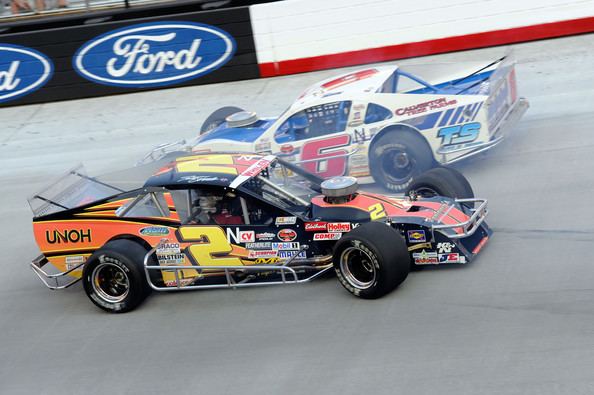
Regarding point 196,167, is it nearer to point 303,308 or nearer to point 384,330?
point 303,308

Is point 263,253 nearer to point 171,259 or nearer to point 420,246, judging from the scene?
point 171,259

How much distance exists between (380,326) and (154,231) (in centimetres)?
250

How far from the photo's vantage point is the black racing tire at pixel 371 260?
730cm

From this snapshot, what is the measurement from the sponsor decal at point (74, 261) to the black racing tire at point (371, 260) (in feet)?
8.77

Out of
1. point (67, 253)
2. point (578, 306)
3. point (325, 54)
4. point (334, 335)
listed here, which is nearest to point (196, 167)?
point (67, 253)

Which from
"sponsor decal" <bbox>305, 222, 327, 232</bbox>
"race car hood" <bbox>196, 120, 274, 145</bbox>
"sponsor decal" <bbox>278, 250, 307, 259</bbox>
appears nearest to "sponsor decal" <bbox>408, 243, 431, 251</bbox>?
"sponsor decal" <bbox>305, 222, 327, 232</bbox>

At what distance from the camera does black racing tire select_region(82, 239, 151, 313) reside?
26.3 ft

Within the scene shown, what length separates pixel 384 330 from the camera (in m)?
7.04

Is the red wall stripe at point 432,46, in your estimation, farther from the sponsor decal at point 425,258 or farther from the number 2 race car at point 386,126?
the sponsor decal at point 425,258

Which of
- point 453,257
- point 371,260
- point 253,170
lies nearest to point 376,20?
point 253,170

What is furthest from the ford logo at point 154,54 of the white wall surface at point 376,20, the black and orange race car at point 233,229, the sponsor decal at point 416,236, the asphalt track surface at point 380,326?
the sponsor decal at point 416,236

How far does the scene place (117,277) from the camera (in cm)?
830

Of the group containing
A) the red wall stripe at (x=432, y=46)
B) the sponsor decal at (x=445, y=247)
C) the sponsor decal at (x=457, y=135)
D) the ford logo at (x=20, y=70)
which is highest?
the ford logo at (x=20, y=70)

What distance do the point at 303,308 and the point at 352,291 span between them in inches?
18.7
